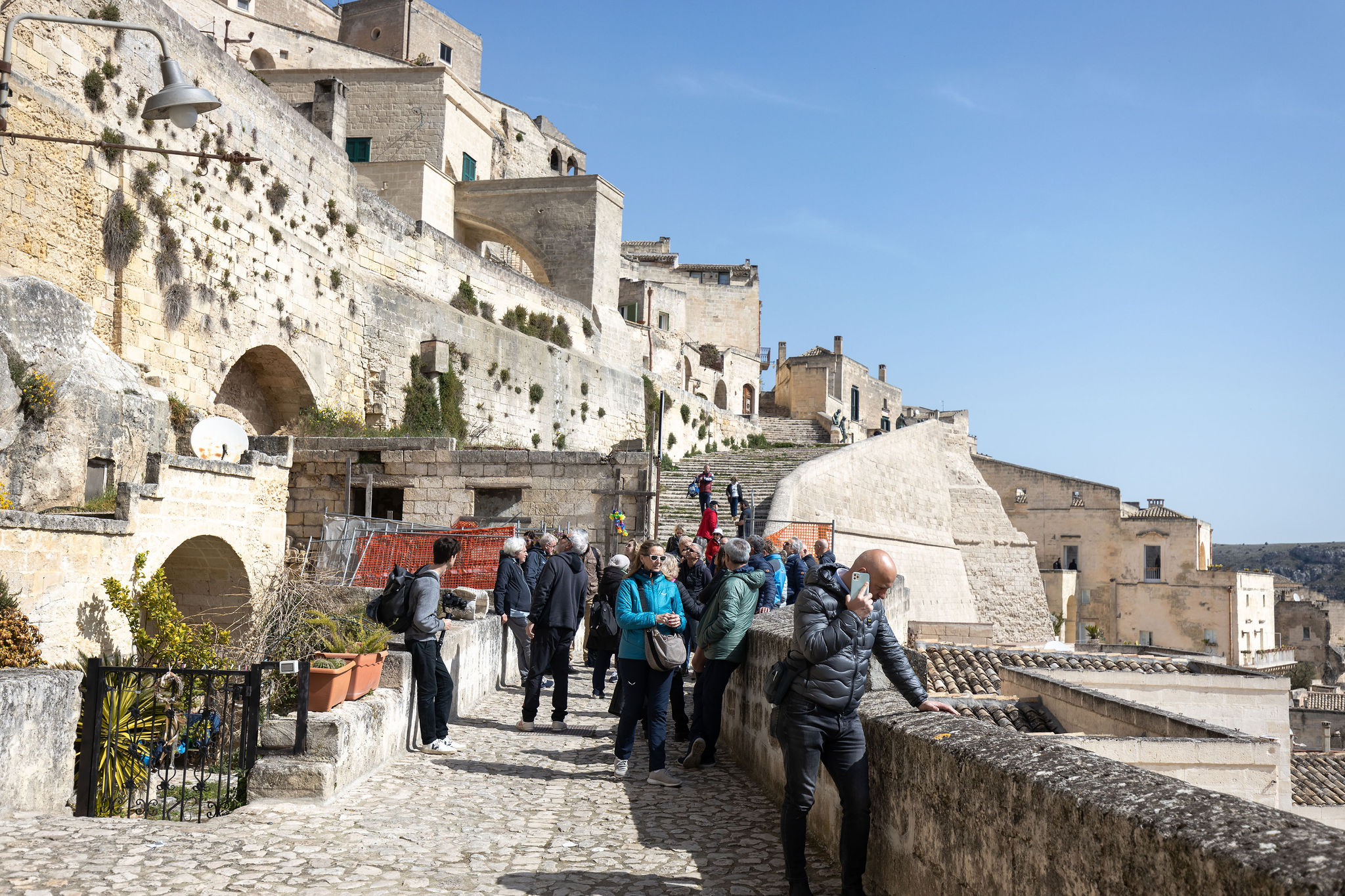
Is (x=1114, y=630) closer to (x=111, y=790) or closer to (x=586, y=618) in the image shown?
(x=586, y=618)

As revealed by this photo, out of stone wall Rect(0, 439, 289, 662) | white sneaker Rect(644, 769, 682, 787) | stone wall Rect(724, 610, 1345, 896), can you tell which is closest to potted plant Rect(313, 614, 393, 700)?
white sneaker Rect(644, 769, 682, 787)

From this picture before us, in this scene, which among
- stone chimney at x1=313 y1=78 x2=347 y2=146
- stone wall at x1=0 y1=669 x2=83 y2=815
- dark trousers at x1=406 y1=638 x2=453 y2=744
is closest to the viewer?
stone wall at x1=0 y1=669 x2=83 y2=815

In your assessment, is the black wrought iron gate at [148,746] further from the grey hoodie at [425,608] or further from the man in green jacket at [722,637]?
the man in green jacket at [722,637]

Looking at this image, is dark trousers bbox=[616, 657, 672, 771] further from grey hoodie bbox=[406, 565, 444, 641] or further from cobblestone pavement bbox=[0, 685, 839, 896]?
grey hoodie bbox=[406, 565, 444, 641]

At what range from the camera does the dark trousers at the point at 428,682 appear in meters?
6.70

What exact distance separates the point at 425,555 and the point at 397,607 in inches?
314

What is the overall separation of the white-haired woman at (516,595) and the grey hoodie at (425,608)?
1.92 meters

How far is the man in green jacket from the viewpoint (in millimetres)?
6559

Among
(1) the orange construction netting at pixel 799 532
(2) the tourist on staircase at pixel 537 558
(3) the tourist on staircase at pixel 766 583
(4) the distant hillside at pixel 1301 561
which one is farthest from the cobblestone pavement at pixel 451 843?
(4) the distant hillside at pixel 1301 561

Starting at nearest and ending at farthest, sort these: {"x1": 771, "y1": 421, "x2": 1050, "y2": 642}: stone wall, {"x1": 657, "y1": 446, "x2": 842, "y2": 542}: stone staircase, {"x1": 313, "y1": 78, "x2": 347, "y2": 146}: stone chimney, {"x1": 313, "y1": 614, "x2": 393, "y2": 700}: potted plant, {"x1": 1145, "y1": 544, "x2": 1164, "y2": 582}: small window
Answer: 1. {"x1": 313, "y1": 614, "x2": 393, "y2": 700}: potted plant
2. {"x1": 657, "y1": 446, "x2": 842, "y2": 542}: stone staircase
3. {"x1": 313, "y1": 78, "x2": 347, "y2": 146}: stone chimney
4. {"x1": 771, "y1": 421, "x2": 1050, "y2": 642}: stone wall
5. {"x1": 1145, "y1": 544, "x2": 1164, "y2": 582}: small window

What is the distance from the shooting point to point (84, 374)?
12555 mm

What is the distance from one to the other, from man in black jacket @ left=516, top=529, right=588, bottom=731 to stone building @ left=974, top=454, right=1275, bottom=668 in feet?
121

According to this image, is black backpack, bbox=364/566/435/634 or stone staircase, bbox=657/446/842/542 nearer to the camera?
black backpack, bbox=364/566/435/634

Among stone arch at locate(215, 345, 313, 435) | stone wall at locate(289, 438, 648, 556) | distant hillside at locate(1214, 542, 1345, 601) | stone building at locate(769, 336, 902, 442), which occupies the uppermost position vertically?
stone building at locate(769, 336, 902, 442)
